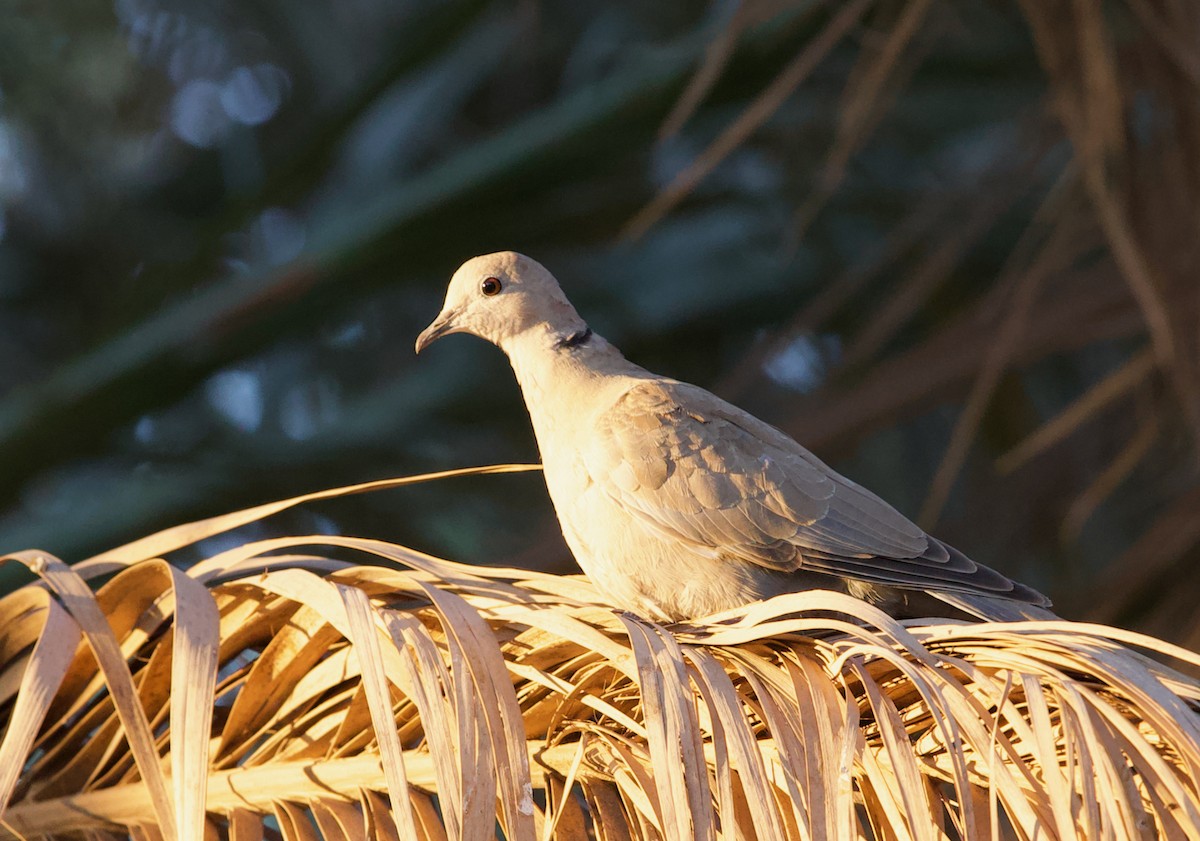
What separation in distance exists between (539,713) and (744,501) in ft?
2.35

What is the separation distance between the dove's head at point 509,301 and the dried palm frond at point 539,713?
2.04 feet

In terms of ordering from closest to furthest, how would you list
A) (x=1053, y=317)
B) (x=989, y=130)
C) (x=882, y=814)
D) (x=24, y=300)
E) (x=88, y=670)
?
(x=882, y=814) → (x=88, y=670) → (x=1053, y=317) → (x=989, y=130) → (x=24, y=300)

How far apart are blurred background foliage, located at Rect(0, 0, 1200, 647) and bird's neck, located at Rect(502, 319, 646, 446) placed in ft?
3.26

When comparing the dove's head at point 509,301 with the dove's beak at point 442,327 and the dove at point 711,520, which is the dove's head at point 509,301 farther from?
the dove at point 711,520

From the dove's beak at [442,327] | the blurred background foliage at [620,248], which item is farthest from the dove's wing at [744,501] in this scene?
the blurred background foliage at [620,248]

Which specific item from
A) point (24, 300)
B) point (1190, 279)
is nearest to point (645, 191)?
point (1190, 279)

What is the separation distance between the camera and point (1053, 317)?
4527 millimetres

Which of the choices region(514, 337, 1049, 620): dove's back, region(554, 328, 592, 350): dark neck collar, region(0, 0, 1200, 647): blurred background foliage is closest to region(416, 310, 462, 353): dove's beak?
region(554, 328, 592, 350): dark neck collar

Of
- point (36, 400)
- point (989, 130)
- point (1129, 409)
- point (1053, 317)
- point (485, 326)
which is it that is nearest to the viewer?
point (485, 326)

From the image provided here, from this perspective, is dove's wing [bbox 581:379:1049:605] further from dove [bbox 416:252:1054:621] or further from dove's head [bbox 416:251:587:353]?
dove's head [bbox 416:251:587:353]

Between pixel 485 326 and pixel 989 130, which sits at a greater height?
pixel 989 130

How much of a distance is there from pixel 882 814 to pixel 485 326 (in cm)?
154

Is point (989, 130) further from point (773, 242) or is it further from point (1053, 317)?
point (1053, 317)

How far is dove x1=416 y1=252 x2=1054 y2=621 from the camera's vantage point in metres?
2.65
